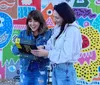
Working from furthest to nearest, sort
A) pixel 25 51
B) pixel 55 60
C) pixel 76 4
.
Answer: pixel 76 4
pixel 25 51
pixel 55 60

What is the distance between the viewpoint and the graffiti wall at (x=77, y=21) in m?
6.23

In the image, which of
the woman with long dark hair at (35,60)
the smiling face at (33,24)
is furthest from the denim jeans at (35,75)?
the smiling face at (33,24)

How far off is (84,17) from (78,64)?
0.87m

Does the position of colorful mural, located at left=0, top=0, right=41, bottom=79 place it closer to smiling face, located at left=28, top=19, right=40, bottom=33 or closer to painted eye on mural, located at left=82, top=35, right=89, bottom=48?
painted eye on mural, located at left=82, top=35, right=89, bottom=48

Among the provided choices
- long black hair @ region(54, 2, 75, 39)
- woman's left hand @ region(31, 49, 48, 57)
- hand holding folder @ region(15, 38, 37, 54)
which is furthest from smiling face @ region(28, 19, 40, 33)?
long black hair @ region(54, 2, 75, 39)

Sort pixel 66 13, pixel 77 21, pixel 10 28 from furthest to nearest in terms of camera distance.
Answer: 1. pixel 10 28
2. pixel 77 21
3. pixel 66 13

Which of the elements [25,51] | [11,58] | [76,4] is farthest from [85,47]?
[25,51]

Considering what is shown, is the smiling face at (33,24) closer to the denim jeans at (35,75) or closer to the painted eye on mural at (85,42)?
the denim jeans at (35,75)

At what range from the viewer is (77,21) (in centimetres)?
625

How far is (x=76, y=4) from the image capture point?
6.23m

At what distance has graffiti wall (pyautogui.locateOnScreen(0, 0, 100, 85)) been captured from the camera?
20.4ft

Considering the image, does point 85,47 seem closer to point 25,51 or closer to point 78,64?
point 78,64

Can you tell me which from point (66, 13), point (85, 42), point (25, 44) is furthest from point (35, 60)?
point (85, 42)

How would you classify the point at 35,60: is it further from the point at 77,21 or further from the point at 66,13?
the point at 77,21
